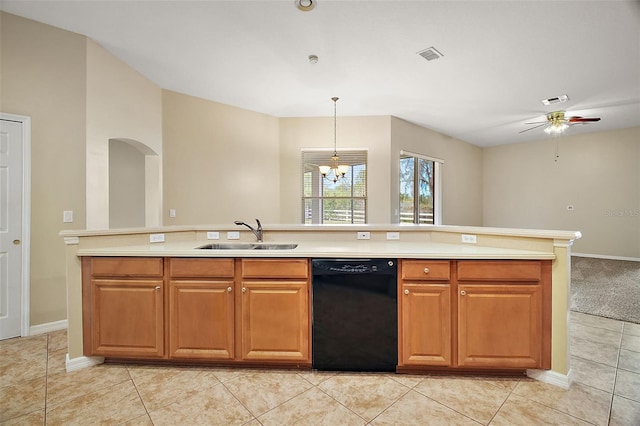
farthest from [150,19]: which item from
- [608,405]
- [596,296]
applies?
[596,296]

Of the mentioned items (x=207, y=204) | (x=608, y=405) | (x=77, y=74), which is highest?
(x=77, y=74)

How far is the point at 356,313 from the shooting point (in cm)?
198

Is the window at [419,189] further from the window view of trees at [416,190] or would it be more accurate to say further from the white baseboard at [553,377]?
the white baseboard at [553,377]

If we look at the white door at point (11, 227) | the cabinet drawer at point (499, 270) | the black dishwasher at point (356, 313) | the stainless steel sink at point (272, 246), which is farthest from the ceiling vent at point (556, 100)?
the white door at point (11, 227)

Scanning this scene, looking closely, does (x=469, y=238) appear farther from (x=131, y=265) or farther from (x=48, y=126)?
(x=48, y=126)

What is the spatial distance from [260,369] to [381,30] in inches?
124

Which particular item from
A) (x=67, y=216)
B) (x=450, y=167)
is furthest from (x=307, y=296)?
(x=450, y=167)

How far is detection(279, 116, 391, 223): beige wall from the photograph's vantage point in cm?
521

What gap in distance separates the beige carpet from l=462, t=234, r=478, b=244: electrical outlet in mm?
2081

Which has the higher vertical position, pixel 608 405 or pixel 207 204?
pixel 207 204

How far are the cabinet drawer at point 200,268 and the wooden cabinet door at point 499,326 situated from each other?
5.40ft

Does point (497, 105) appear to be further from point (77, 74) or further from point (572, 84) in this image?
point (77, 74)

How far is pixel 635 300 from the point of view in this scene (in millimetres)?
3482

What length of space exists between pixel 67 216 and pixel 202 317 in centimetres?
200
